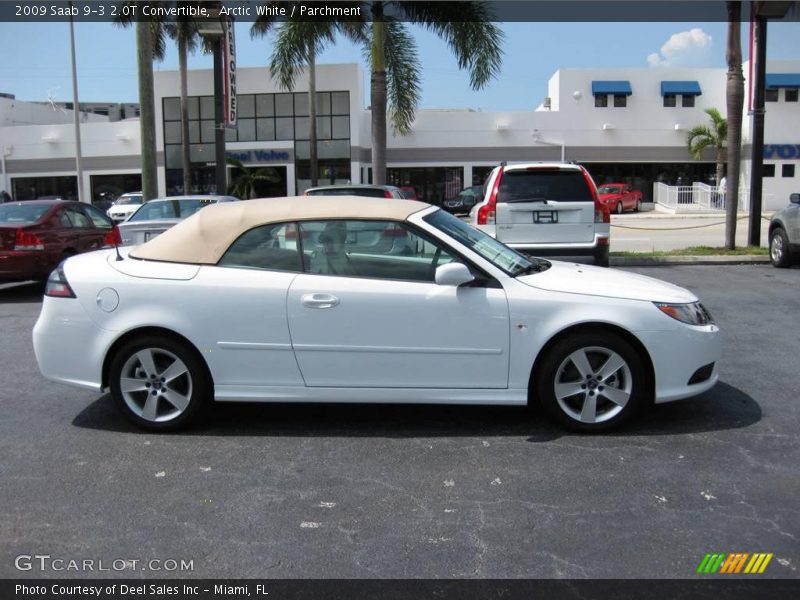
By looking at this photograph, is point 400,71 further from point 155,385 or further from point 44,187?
point 44,187

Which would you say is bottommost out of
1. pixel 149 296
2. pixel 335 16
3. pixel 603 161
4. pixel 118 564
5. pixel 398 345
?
pixel 118 564

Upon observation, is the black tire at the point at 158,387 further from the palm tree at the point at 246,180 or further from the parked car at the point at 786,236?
the palm tree at the point at 246,180

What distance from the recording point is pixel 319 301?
480 cm

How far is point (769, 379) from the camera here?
606 centimetres

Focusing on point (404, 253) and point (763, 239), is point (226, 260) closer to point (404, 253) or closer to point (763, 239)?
point (404, 253)

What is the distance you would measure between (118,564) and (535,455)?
2.39 metres

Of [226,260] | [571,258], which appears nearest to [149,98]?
[571,258]

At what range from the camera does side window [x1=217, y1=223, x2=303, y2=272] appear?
16.3 ft

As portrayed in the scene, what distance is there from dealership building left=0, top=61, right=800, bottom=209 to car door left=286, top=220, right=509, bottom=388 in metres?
33.9

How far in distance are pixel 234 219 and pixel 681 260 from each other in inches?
437

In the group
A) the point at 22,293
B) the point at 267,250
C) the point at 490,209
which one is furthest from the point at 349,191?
the point at 267,250

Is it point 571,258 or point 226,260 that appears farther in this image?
point 571,258

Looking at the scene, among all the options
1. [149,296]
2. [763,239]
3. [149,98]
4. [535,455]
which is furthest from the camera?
[763,239]

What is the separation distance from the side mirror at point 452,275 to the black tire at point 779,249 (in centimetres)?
1012
